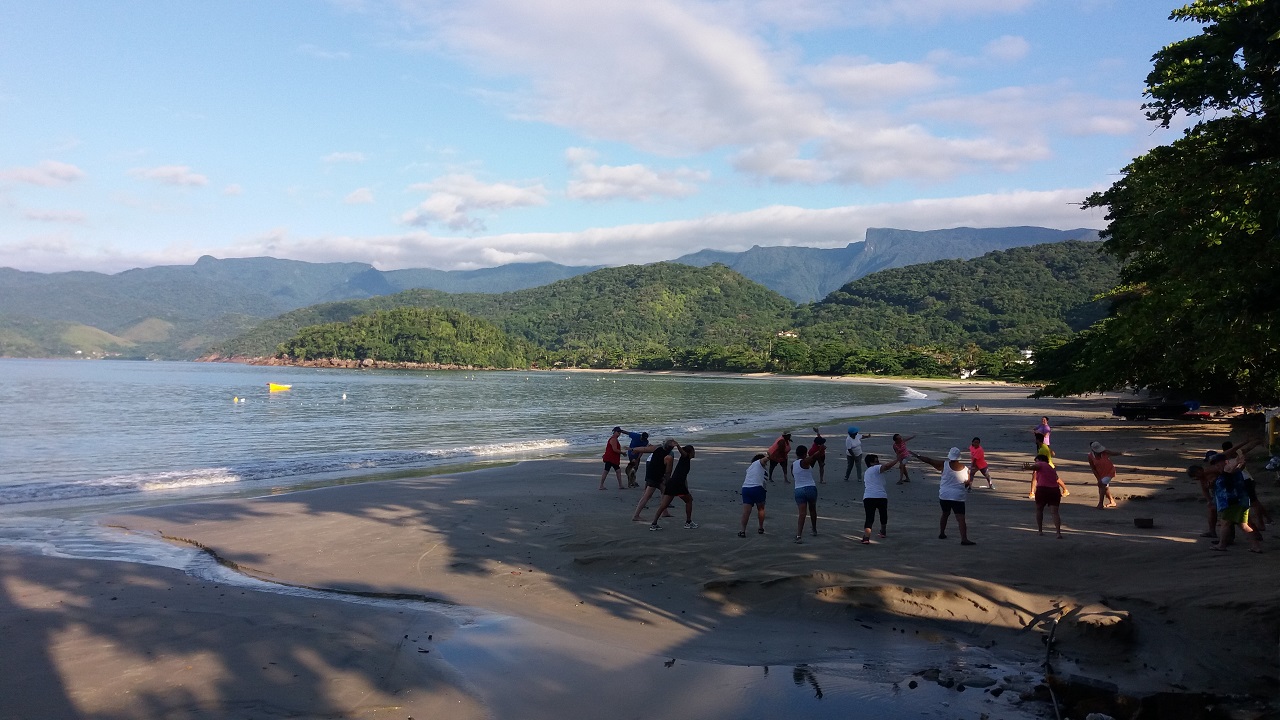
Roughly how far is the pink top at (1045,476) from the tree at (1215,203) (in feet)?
9.56

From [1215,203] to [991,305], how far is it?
170015mm

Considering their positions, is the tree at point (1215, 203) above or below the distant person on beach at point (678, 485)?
above

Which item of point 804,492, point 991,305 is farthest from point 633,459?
point 991,305

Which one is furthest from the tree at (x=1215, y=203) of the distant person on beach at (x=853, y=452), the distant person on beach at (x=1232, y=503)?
the distant person on beach at (x=853, y=452)

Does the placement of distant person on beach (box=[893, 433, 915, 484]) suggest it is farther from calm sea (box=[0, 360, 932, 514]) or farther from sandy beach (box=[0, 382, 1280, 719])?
calm sea (box=[0, 360, 932, 514])

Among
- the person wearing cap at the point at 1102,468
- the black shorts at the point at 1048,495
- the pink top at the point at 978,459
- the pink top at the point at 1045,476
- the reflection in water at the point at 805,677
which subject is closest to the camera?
the reflection in water at the point at 805,677

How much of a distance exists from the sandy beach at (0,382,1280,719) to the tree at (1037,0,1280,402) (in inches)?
141

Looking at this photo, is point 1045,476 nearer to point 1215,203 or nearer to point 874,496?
point 874,496

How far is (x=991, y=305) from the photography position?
168875mm

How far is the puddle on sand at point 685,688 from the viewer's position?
5859 mm

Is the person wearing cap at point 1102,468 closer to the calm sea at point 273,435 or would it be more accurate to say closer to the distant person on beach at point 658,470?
the distant person on beach at point 658,470

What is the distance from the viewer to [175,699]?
598 cm

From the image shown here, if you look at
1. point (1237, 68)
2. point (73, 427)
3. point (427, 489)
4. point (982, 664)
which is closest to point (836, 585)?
point (982, 664)

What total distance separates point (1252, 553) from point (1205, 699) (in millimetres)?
4320
